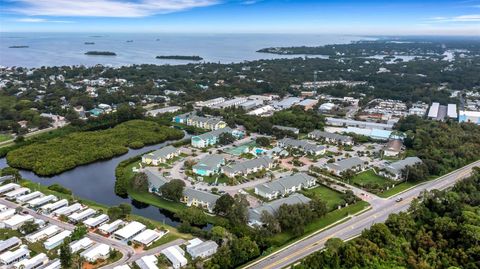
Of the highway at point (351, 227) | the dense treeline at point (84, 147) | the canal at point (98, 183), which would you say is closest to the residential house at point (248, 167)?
the canal at point (98, 183)

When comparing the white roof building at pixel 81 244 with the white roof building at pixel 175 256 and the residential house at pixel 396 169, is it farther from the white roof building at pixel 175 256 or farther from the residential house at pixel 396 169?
the residential house at pixel 396 169

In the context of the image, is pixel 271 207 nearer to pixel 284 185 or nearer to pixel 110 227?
pixel 284 185

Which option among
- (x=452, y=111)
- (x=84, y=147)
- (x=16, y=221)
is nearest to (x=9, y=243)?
(x=16, y=221)

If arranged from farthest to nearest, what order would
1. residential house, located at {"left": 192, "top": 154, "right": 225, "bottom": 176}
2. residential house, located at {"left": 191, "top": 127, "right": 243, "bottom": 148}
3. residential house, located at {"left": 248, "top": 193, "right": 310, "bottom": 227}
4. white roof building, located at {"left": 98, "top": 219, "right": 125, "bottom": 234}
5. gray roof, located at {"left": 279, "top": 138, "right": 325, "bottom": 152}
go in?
1. residential house, located at {"left": 191, "top": 127, "right": 243, "bottom": 148}
2. gray roof, located at {"left": 279, "top": 138, "right": 325, "bottom": 152}
3. residential house, located at {"left": 192, "top": 154, "right": 225, "bottom": 176}
4. residential house, located at {"left": 248, "top": 193, "right": 310, "bottom": 227}
5. white roof building, located at {"left": 98, "top": 219, "right": 125, "bottom": 234}

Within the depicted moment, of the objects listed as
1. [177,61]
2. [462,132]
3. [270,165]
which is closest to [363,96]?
[462,132]

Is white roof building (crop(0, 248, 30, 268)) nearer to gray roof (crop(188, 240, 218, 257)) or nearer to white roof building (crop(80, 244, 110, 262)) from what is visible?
white roof building (crop(80, 244, 110, 262))

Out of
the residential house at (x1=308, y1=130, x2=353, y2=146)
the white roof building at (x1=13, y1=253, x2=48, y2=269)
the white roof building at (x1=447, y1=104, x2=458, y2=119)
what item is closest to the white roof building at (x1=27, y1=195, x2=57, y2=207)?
the white roof building at (x1=13, y1=253, x2=48, y2=269)
